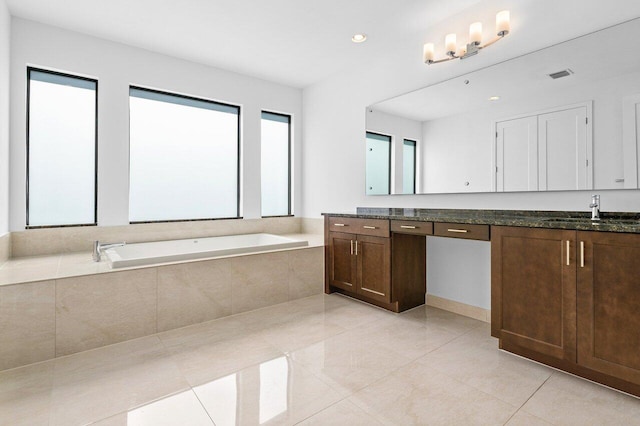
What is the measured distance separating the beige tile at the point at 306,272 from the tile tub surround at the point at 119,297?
0.01 meters

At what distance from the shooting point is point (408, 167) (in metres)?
3.08

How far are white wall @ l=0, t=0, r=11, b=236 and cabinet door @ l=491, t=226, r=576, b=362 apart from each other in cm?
360

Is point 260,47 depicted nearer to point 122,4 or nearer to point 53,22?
point 122,4

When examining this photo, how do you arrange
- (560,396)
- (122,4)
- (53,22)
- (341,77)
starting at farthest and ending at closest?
(341,77), (53,22), (122,4), (560,396)

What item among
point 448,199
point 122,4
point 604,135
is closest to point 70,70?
point 122,4

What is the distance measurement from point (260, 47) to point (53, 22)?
1.76 m

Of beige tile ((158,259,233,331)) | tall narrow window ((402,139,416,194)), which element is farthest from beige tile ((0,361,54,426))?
tall narrow window ((402,139,416,194))

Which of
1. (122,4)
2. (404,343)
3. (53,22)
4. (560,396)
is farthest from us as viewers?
(53,22)

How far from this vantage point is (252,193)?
4.08 metres

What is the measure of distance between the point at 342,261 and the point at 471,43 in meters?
2.11

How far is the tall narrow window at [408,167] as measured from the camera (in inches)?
119

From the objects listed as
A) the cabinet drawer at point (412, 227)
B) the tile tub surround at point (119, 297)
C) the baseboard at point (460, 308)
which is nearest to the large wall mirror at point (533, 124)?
the cabinet drawer at point (412, 227)

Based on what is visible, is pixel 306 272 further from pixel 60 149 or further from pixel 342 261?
pixel 60 149

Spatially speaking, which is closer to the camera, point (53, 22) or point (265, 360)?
point (265, 360)
